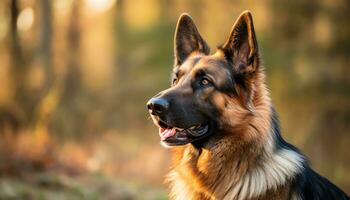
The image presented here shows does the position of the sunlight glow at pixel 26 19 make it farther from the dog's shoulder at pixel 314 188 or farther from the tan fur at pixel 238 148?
the dog's shoulder at pixel 314 188

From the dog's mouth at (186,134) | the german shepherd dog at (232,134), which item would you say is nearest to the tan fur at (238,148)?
the german shepherd dog at (232,134)

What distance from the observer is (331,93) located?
14758mm

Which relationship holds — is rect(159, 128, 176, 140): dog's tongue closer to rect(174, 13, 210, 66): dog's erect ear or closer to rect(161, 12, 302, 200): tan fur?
rect(161, 12, 302, 200): tan fur

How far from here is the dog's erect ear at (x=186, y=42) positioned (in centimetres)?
598

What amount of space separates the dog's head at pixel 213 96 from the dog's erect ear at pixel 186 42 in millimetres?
531

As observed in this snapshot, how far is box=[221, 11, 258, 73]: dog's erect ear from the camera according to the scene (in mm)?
5219

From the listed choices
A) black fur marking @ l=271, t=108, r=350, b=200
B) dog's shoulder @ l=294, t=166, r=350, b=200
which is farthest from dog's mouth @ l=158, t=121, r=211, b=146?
dog's shoulder @ l=294, t=166, r=350, b=200

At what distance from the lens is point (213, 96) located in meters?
5.30

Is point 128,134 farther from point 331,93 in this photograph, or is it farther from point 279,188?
point 279,188

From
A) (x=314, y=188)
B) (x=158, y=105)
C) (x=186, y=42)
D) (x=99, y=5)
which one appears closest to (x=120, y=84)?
(x=99, y=5)

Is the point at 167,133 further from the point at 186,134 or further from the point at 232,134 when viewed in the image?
the point at 232,134

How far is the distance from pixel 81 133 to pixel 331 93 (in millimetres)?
6484

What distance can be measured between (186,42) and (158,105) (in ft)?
3.91

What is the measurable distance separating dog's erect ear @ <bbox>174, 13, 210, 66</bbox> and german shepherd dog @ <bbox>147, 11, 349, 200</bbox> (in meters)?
0.51
